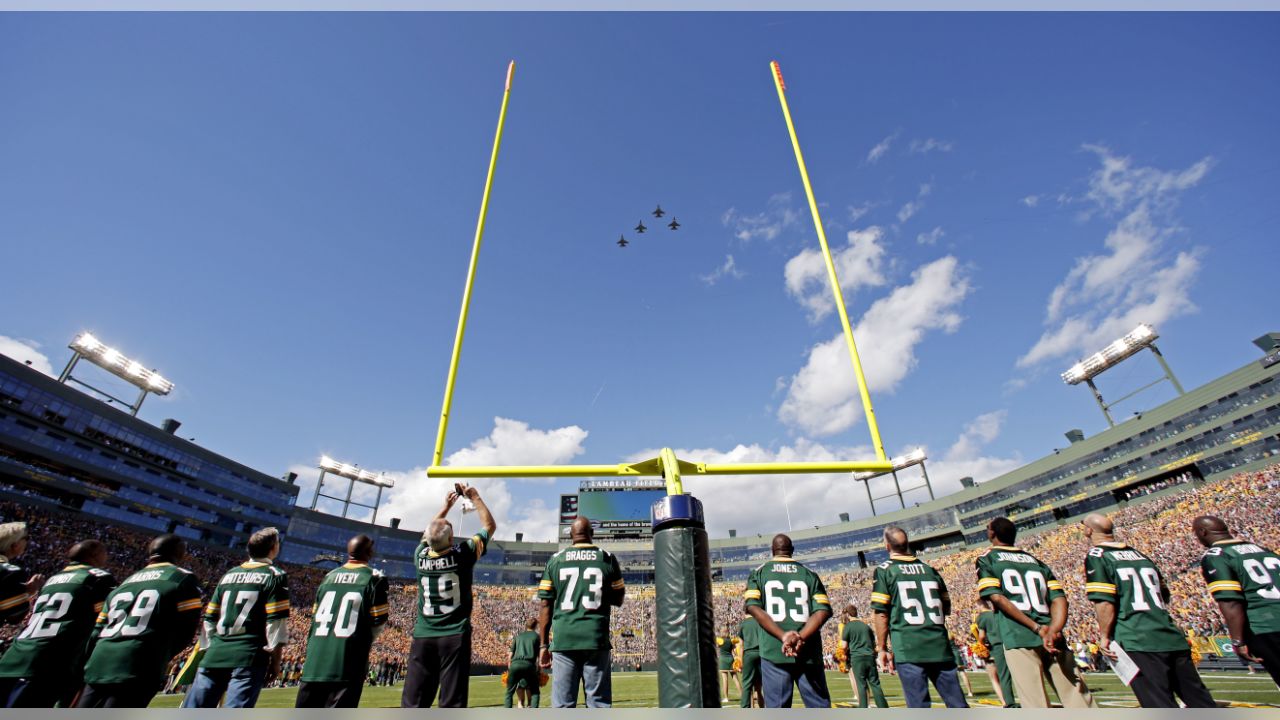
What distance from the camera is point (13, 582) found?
14.6ft

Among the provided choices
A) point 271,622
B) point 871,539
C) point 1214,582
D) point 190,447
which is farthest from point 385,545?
point 1214,582

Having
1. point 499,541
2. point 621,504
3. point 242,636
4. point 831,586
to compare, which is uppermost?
point 499,541

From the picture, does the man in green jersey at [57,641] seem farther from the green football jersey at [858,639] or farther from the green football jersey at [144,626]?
the green football jersey at [858,639]

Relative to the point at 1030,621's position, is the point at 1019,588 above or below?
above

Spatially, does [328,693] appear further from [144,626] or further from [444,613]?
[144,626]

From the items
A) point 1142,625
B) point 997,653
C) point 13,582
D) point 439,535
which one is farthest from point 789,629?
point 13,582

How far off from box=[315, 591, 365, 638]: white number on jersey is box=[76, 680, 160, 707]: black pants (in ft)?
3.35

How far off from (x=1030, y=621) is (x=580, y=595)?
3.84 m

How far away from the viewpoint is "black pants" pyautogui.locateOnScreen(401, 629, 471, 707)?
4.16 m

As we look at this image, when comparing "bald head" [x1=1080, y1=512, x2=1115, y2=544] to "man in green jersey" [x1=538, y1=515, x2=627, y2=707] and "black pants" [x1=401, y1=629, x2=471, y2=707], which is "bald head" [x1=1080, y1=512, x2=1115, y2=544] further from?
"black pants" [x1=401, y1=629, x2=471, y2=707]

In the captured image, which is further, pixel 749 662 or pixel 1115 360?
pixel 1115 360

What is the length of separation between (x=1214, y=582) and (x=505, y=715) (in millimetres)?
6042

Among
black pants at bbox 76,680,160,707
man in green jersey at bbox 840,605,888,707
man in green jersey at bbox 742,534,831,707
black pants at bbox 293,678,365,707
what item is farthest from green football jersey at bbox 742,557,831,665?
black pants at bbox 76,680,160,707

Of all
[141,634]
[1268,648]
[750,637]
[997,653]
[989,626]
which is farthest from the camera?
[989,626]
